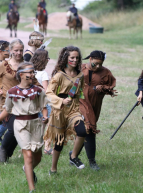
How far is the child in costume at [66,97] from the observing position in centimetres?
530

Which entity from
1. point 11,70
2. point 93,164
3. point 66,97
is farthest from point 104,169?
point 11,70

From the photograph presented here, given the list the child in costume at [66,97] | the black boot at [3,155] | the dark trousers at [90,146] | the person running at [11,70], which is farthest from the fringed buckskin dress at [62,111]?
the black boot at [3,155]

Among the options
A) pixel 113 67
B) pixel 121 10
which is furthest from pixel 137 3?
pixel 113 67

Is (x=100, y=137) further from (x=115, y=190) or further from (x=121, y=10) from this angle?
(x=121, y=10)

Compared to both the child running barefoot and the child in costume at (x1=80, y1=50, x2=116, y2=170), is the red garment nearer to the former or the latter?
the child in costume at (x1=80, y1=50, x2=116, y2=170)

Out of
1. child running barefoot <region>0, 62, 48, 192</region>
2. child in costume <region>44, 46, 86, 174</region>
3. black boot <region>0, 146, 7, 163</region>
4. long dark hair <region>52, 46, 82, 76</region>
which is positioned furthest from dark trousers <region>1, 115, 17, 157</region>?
long dark hair <region>52, 46, 82, 76</region>

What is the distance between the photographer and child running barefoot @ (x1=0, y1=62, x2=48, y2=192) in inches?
189

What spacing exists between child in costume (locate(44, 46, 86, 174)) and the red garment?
40 cm

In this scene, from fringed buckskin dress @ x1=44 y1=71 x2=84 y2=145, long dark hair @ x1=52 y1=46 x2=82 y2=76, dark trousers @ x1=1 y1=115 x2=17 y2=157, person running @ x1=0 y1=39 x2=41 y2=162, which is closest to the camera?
fringed buckskin dress @ x1=44 y1=71 x2=84 y2=145

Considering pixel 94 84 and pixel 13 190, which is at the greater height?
pixel 94 84

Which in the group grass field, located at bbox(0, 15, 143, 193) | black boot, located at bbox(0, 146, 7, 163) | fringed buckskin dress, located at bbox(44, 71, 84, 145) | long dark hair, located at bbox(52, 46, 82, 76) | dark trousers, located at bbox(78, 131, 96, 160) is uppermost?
long dark hair, located at bbox(52, 46, 82, 76)

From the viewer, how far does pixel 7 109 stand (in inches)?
192

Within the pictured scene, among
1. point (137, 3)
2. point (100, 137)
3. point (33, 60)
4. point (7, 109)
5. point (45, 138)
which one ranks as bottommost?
point (100, 137)

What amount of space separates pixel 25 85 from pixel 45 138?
38.0 inches
